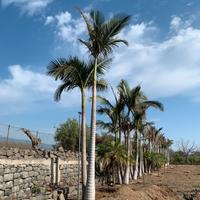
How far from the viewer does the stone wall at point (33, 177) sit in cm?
1700

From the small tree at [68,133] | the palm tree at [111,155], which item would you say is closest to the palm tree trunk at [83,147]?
the palm tree at [111,155]

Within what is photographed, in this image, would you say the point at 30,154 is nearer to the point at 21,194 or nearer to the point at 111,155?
the point at 21,194

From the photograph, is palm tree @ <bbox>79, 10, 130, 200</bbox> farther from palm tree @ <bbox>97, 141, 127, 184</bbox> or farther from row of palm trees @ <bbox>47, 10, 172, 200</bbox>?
palm tree @ <bbox>97, 141, 127, 184</bbox>

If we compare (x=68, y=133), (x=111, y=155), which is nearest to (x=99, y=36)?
(x=111, y=155)

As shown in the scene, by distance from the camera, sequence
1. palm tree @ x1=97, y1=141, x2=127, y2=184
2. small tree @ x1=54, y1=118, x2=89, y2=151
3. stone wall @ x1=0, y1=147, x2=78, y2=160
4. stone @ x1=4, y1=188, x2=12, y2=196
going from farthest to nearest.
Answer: small tree @ x1=54, y1=118, x2=89, y2=151 → palm tree @ x1=97, y1=141, x2=127, y2=184 → stone wall @ x1=0, y1=147, x2=78, y2=160 → stone @ x1=4, y1=188, x2=12, y2=196

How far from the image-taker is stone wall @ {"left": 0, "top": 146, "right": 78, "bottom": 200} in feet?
55.8

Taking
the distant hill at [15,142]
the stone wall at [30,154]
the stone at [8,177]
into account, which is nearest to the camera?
the stone at [8,177]

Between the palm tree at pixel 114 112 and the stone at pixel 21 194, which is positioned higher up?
the palm tree at pixel 114 112

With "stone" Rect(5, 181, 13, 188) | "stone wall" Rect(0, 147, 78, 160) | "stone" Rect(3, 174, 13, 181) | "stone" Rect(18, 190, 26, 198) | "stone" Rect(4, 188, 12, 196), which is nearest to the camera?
"stone" Rect(4, 188, 12, 196)

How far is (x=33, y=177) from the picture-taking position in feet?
65.9

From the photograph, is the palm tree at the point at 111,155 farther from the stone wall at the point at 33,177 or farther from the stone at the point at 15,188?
the stone at the point at 15,188

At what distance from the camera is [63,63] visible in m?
20.1

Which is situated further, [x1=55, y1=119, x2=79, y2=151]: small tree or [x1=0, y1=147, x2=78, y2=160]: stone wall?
[x1=55, y1=119, x2=79, y2=151]: small tree

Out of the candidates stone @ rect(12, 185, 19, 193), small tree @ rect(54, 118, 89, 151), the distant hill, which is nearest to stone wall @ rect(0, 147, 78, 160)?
the distant hill
